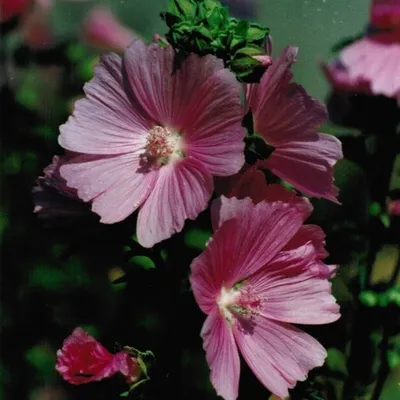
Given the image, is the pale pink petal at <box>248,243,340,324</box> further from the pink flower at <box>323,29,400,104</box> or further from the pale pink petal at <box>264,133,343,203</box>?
the pink flower at <box>323,29,400,104</box>

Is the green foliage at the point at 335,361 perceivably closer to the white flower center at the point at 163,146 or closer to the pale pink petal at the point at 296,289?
the pale pink petal at the point at 296,289

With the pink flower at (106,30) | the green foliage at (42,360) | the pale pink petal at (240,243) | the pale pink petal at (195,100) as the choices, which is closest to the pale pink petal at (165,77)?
the pale pink petal at (195,100)

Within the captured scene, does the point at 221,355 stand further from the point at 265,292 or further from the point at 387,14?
the point at 387,14

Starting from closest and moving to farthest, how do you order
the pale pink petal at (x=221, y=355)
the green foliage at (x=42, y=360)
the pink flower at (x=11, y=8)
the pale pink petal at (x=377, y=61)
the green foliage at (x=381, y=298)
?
the pale pink petal at (x=221, y=355) < the pale pink petal at (x=377, y=61) < the green foliage at (x=381, y=298) < the pink flower at (x=11, y=8) < the green foliage at (x=42, y=360)

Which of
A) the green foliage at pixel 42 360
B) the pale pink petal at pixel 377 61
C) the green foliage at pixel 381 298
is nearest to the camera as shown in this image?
the pale pink petal at pixel 377 61

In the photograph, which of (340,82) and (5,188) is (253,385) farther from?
(5,188)
